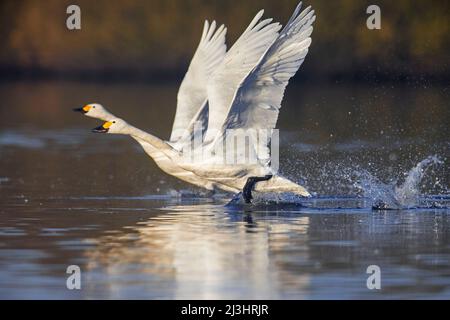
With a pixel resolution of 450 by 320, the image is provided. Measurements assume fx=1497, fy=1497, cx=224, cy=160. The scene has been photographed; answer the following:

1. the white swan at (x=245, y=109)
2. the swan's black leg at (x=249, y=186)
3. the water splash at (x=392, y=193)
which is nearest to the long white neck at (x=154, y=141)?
the white swan at (x=245, y=109)

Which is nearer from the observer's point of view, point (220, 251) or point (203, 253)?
point (203, 253)

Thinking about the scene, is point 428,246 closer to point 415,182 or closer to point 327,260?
point 327,260

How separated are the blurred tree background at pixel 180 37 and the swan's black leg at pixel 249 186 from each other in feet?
77.3

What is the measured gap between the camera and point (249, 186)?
18656mm

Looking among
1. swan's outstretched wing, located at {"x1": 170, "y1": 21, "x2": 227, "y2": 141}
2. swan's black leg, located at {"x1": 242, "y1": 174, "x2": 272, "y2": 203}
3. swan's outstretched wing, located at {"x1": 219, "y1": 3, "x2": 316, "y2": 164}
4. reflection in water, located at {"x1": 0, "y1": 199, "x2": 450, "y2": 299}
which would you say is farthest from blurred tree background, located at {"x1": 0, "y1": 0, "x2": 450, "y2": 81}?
reflection in water, located at {"x1": 0, "y1": 199, "x2": 450, "y2": 299}

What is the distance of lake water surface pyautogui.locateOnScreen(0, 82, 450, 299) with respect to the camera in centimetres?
1301

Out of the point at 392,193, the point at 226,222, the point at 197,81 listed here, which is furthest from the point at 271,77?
the point at 197,81

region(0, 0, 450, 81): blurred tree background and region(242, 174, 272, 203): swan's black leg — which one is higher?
region(0, 0, 450, 81): blurred tree background

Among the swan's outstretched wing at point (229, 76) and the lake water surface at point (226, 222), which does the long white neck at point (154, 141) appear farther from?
the lake water surface at point (226, 222)

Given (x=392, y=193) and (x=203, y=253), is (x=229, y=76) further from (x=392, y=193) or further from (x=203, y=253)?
(x=203, y=253)

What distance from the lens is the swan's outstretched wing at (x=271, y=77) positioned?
17812 millimetres

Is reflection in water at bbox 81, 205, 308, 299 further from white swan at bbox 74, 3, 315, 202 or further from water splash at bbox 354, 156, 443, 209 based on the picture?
water splash at bbox 354, 156, 443, 209

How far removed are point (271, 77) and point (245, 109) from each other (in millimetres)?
537
